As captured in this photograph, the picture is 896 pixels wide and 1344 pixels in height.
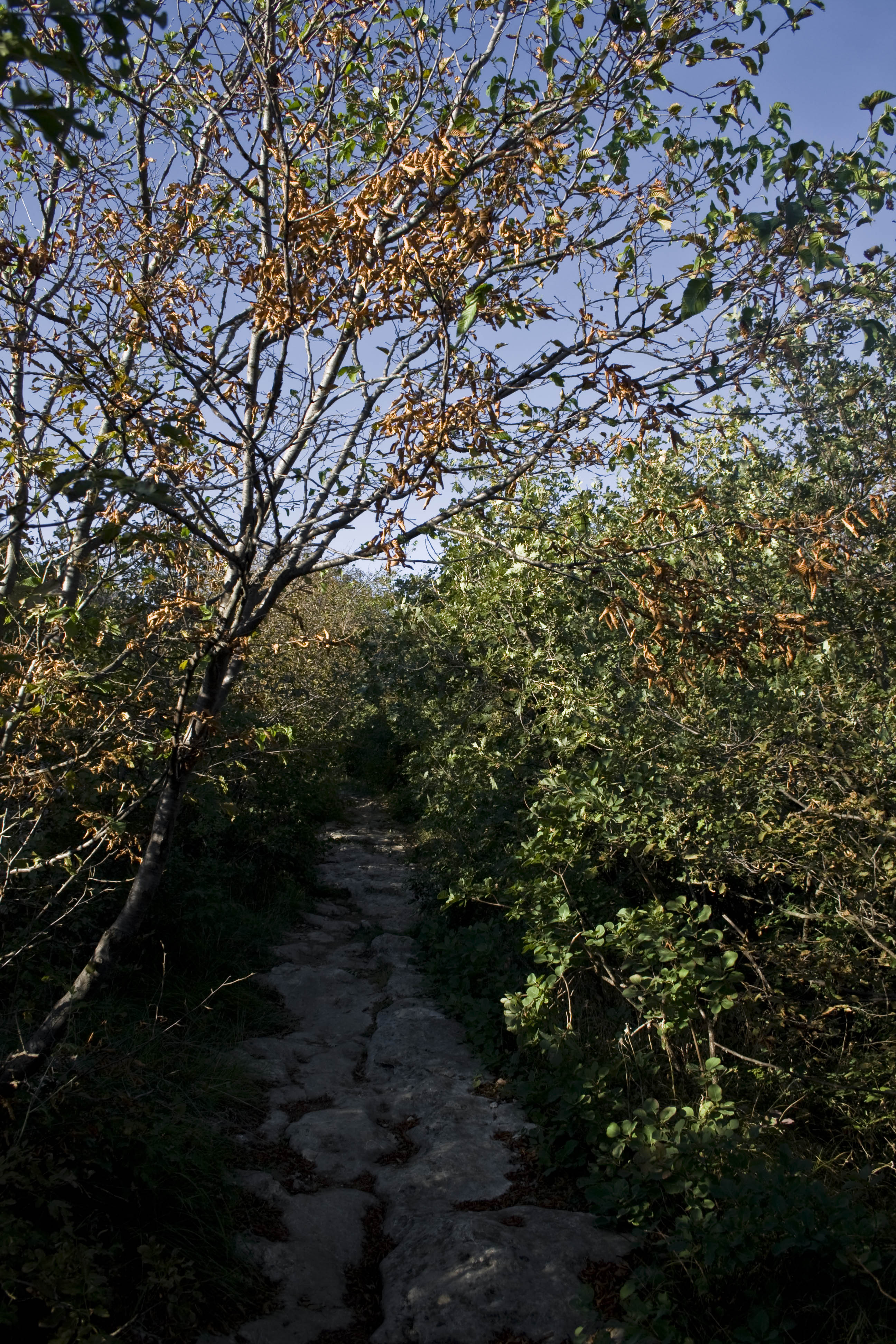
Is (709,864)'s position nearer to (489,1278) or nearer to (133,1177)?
(489,1278)

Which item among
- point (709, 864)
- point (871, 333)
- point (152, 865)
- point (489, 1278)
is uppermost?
point (871, 333)

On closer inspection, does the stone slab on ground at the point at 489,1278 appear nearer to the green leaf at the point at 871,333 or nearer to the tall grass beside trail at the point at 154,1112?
the tall grass beside trail at the point at 154,1112

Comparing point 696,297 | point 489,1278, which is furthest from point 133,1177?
point 696,297

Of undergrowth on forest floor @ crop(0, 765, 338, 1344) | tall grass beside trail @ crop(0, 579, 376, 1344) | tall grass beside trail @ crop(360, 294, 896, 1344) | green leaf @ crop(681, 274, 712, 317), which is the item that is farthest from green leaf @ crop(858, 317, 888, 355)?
undergrowth on forest floor @ crop(0, 765, 338, 1344)

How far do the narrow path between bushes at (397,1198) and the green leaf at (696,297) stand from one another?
3.43 meters

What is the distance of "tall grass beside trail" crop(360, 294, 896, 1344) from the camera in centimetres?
310

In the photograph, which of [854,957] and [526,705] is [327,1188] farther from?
[526,705]

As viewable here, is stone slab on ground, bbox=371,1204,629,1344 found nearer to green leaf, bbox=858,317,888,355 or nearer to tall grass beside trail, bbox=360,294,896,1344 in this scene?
tall grass beside trail, bbox=360,294,896,1344

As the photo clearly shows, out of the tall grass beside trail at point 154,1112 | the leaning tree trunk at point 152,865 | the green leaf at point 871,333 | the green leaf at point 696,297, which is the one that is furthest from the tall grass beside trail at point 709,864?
the tall grass beside trail at point 154,1112

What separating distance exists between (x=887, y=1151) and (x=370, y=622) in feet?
46.7

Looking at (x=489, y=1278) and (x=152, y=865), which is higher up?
(x=152, y=865)

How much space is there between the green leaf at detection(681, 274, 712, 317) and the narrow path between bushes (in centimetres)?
343

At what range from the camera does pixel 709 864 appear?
5355mm

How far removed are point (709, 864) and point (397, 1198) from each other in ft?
8.57
